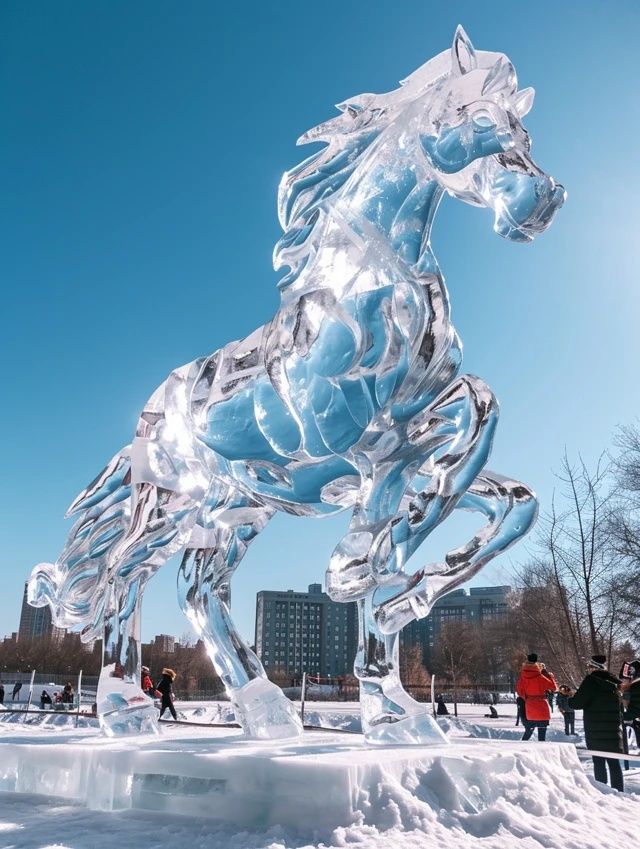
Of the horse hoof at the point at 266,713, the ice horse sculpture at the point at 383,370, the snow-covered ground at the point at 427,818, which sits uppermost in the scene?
the ice horse sculpture at the point at 383,370

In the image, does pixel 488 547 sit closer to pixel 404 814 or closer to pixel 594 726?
pixel 404 814

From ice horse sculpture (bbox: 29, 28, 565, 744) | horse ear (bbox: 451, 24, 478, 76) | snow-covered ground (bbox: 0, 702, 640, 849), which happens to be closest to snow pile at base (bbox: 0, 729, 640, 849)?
snow-covered ground (bbox: 0, 702, 640, 849)

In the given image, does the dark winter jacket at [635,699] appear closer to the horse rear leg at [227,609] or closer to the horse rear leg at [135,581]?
the horse rear leg at [227,609]

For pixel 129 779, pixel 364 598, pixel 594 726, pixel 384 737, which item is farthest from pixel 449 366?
pixel 594 726

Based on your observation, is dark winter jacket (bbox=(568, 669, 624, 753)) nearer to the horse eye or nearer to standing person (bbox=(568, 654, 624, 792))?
standing person (bbox=(568, 654, 624, 792))

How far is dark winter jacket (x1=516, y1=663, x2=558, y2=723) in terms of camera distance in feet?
24.5

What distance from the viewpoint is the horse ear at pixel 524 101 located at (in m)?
3.16

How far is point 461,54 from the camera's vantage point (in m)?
3.02

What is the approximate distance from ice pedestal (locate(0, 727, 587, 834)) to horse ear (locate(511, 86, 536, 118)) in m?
2.75

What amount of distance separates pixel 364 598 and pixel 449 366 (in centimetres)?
113

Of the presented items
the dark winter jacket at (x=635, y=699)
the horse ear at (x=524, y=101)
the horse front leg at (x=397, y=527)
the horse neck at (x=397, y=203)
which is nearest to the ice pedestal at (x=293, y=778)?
the horse front leg at (x=397, y=527)

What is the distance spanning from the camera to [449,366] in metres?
3.20

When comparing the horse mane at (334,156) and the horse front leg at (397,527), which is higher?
the horse mane at (334,156)

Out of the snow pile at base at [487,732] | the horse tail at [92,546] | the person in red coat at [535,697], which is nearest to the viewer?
the horse tail at [92,546]
